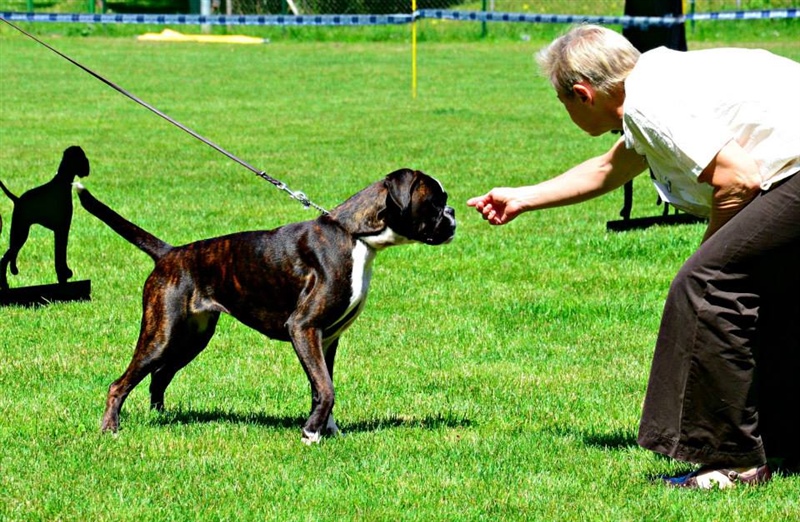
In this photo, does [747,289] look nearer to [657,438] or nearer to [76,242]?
[657,438]

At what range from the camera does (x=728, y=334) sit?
4.60m

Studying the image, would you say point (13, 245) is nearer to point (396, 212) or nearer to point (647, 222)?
point (396, 212)

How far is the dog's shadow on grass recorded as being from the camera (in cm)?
582

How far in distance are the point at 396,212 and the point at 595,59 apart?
1.17m

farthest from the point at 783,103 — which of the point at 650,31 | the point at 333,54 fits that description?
the point at 333,54

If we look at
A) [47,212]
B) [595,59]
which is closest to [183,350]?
[595,59]

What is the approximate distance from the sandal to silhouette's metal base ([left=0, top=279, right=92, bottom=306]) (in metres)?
4.99

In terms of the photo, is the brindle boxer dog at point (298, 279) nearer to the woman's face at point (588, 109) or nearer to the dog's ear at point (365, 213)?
the dog's ear at point (365, 213)

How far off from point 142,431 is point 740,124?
9.60 ft

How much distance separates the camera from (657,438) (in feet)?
15.9

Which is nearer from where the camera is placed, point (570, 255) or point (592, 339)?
point (592, 339)

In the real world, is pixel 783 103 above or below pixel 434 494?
above

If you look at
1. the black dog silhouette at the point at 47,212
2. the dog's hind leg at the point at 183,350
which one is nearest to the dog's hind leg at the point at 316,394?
the dog's hind leg at the point at 183,350

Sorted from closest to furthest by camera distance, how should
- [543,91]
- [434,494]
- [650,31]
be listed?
[434,494] < [650,31] < [543,91]
